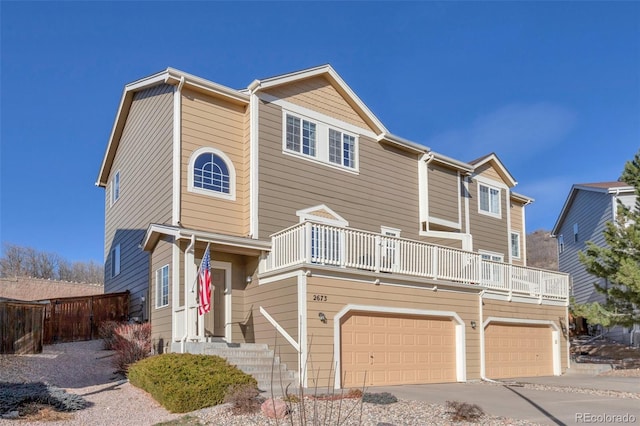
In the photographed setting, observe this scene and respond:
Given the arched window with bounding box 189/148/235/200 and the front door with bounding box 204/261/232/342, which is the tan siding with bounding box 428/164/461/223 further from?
the front door with bounding box 204/261/232/342

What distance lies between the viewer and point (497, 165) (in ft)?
Result: 80.7

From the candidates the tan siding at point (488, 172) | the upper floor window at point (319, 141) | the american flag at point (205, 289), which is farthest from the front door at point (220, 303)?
the tan siding at point (488, 172)

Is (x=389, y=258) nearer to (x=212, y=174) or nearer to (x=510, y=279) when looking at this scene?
(x=212, y=174)

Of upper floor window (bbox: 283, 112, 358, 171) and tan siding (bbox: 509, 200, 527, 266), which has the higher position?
upper floor window (bbox: 283, 112, 358, 171)

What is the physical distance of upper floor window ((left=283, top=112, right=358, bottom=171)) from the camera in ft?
57.8

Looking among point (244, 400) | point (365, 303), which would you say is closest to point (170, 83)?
point (365, 303)

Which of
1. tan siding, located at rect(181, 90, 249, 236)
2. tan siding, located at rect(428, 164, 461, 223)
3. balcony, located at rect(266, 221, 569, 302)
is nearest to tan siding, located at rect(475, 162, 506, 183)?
tan siding, located at rect(428, 164, 461, 223)

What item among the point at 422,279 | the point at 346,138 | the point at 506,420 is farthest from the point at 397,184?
the point at 506,420

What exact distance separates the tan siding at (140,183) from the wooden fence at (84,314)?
0.56m

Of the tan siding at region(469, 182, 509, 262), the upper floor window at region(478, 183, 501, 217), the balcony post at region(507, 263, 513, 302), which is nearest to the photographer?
the balcony post at region(507, 263, 513, 302)

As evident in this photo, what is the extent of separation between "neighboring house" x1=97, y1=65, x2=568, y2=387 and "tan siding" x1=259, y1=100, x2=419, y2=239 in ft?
0.14

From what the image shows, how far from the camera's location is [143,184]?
18344 mm

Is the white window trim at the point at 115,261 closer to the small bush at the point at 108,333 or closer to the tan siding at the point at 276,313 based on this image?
the small bush at the point at 108,333

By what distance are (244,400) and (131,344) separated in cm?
622
